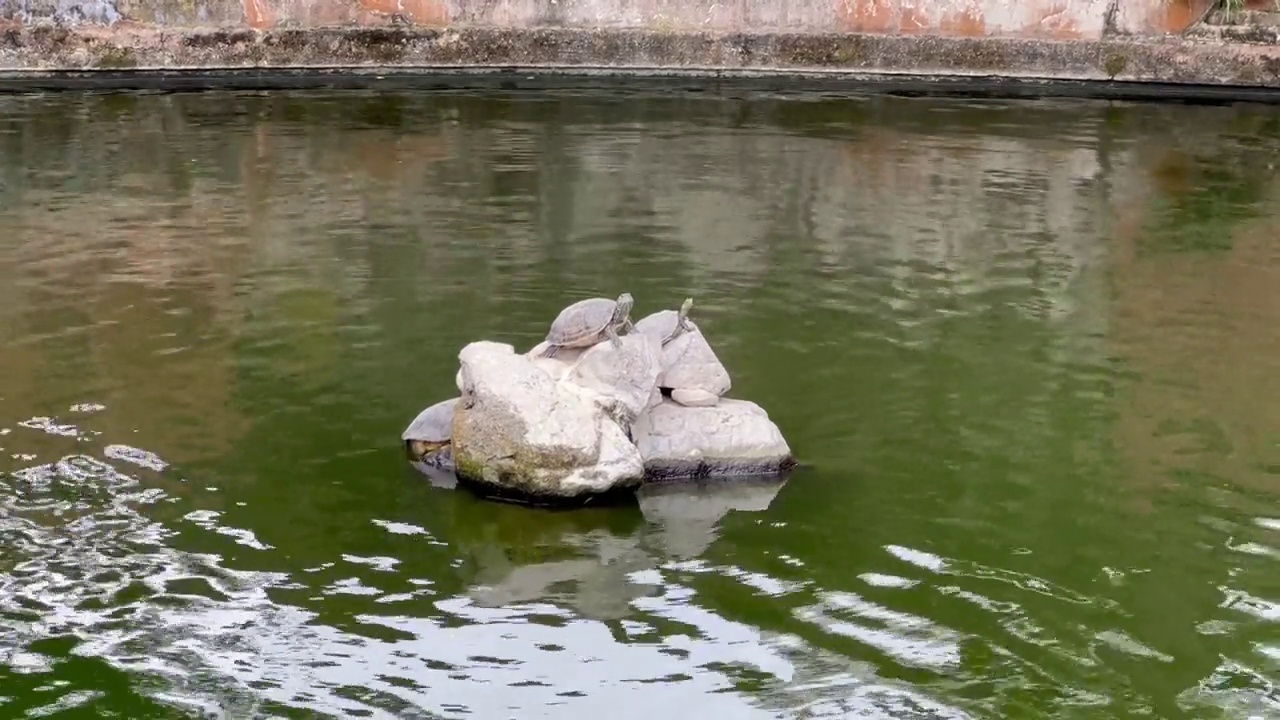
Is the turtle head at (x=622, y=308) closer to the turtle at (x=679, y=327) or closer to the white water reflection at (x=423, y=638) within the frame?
the turtle at (x=679, y=327)

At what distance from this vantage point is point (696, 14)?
20.0 metres

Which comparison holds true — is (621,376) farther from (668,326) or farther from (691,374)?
(668,326)

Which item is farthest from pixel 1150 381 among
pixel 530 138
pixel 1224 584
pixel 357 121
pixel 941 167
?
pixel 357 121

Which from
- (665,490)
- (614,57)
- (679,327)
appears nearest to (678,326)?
(679,327)

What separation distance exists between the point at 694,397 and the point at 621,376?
0.41m

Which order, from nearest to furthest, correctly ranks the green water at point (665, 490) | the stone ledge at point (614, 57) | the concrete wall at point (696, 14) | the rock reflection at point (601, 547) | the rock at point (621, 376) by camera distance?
the green water at point (665, 490) → the rock reflection at point (601, 547) → the rock at point (621, 376) → the stone ledge at point (614, 57) → the concrete wall at point (696, 14)

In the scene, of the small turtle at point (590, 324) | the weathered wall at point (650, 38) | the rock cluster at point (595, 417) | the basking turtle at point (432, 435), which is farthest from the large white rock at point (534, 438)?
the weathered wall at point (650, 38)

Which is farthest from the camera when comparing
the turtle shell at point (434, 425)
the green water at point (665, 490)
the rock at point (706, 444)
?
the turtle shell at point (434, 425)

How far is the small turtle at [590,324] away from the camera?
730cm

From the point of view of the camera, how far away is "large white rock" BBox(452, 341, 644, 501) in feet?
22.0

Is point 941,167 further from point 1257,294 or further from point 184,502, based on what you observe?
point 184,502

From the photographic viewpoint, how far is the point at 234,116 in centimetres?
1667

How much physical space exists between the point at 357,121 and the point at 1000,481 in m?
10.9

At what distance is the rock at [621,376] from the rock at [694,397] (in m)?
0.12
